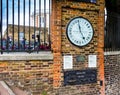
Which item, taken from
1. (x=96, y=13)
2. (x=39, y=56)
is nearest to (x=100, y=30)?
(x=96, y=13)

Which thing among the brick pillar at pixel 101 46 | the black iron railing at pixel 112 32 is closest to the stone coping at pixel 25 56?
the brick pillar at pixel 101 46

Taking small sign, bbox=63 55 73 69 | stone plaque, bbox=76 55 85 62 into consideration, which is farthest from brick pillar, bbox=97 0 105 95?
small sign, bbox=63 55 73 69

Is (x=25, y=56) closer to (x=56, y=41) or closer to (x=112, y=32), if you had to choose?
(x=56, y=41)

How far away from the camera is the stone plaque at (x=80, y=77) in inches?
405

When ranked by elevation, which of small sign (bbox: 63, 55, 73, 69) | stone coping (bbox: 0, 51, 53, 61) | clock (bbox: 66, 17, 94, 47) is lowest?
small sign (bbox: 63, 55, 73, 69)

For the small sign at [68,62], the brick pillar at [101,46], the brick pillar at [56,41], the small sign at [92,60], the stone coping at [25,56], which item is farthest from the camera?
the brick pillar at [101,46]

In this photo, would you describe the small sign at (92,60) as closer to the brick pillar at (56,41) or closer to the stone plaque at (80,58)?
the stone plaque at (80,58)

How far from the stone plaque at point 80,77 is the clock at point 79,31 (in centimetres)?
82

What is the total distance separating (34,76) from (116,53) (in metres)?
3.81

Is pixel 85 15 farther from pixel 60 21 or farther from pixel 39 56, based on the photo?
pixel 39 56

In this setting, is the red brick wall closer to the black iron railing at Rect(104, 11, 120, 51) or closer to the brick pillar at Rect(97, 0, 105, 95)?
the brick pillar at Rect(97, 0, 105, 95)

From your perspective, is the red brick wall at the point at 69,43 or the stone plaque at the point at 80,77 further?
the stone plaque at the point at 80,77

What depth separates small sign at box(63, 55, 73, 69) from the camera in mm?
10227

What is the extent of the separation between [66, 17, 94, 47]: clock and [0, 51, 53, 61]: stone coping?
35.3 inches
